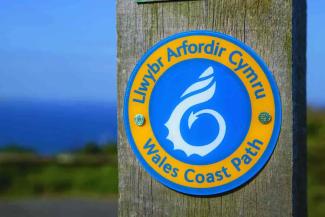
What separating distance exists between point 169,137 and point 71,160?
8.27m

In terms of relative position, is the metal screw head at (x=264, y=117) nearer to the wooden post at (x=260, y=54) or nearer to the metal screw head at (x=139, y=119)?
the wooden post at (x=260, y=54)

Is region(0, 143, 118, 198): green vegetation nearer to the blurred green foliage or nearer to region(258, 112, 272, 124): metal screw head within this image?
the blurred green foliage

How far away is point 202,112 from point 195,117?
28 mm

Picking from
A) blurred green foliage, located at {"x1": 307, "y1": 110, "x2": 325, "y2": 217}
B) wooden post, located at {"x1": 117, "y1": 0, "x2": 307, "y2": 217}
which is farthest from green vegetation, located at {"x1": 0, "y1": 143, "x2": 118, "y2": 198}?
wooden post, located at {"x1": 117, "y1": 0, "x2": 307, "y2": 217}

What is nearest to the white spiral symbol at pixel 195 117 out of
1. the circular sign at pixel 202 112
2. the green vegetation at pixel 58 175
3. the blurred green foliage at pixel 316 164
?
the circular sign at pixel 202 112

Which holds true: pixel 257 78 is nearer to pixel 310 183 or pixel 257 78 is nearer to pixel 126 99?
pixel 126 99

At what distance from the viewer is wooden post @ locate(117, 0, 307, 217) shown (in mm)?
1846

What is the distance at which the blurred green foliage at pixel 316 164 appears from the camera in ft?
23.0

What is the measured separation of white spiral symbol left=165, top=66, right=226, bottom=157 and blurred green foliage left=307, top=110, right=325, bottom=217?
5.30 meters

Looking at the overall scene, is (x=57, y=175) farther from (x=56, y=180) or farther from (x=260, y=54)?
(x=260, y=54)

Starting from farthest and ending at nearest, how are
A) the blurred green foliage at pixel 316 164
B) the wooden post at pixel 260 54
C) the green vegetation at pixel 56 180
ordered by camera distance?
1. the green vegetation at pixel 56 180
2. the blurred green foliage at pixel 316 164
3. the wooden post at pixel 260 54

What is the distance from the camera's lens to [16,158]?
9.87 metres

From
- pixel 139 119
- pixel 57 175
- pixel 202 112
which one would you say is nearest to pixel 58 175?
pixel 57 175

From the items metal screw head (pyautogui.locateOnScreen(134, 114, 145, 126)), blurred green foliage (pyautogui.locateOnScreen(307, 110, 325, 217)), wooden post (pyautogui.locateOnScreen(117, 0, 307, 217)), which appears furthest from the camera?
blurred green foliage (pyautogui.locateOnScreen(307, 110, 325, 217))
